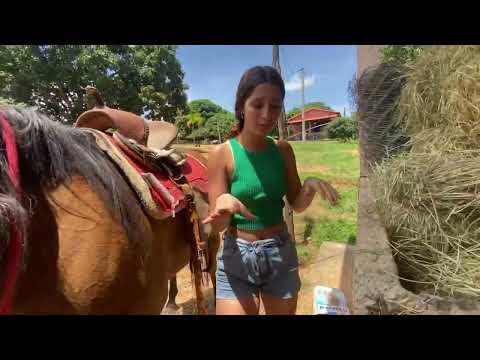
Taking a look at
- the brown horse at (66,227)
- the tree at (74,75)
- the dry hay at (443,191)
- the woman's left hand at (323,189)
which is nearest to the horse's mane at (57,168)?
the brown horse at (66,227)

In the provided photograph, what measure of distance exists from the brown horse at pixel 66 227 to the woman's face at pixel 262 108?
2.35 feet

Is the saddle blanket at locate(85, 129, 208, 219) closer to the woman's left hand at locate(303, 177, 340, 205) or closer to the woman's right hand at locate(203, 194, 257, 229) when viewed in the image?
the woman's right hand at locate(203, 194, 257, 229)

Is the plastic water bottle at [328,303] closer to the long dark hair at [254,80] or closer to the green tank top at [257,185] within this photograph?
the green tank top at [257,185]

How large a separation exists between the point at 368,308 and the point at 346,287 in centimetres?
242

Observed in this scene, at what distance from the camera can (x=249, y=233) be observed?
54.1 inches

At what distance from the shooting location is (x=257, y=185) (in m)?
1.35

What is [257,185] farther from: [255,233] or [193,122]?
[193,122]

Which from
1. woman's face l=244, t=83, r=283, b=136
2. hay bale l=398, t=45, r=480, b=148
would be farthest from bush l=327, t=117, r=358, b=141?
woman's face l=244, t=83, r=283, b=136

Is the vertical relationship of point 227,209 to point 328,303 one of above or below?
above

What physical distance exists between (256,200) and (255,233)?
0.49 feet

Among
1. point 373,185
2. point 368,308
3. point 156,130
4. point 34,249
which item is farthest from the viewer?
point 156,130

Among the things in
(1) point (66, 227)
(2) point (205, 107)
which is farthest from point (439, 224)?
(2) point (205, 107)
